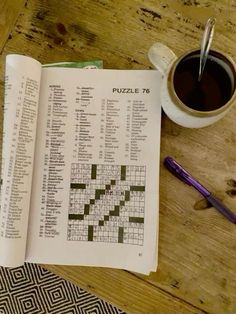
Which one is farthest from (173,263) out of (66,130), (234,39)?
(234,39)

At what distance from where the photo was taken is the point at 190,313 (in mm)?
603

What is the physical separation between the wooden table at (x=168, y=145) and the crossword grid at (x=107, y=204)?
0.13 ft

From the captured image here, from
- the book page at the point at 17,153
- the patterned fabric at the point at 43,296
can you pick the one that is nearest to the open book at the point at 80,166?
the book page at the point at 17,153

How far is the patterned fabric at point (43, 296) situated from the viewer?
3.33ft

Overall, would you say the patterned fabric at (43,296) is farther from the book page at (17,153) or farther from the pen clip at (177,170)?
the pen clip at (177,170)

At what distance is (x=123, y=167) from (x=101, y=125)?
8cm

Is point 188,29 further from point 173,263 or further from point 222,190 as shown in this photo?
point 173,263

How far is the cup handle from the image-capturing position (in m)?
0.56

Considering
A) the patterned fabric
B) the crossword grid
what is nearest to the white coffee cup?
the crossword grid

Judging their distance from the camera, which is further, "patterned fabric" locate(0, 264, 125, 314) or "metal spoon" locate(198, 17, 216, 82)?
"patterned fabric" locate(0, 264, 125, 314)

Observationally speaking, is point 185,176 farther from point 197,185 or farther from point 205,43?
point 205,43

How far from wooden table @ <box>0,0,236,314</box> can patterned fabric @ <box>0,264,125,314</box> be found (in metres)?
0.45

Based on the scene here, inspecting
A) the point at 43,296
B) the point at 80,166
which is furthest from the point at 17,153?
the point at 43,296

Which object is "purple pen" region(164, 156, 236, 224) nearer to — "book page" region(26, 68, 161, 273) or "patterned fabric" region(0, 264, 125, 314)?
"book page" region(26, 68, 161, 273)
